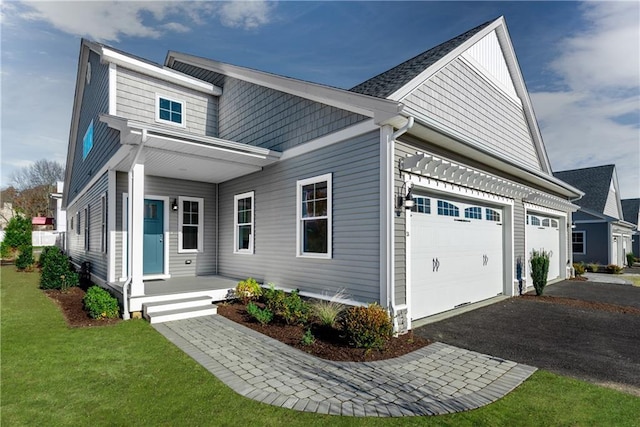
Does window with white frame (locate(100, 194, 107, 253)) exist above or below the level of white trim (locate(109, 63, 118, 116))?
Result: below

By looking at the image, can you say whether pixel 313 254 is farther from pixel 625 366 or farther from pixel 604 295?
pixel 604 295

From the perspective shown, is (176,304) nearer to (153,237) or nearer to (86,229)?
(153,237)

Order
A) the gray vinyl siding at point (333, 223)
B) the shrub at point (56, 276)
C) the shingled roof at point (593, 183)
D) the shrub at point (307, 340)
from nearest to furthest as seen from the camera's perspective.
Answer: the shrub at point (307, 340)
the gray vinyl siding at point (333, 223)
the shrub at point (56, 276)
the shingled roof at point (593, 183)

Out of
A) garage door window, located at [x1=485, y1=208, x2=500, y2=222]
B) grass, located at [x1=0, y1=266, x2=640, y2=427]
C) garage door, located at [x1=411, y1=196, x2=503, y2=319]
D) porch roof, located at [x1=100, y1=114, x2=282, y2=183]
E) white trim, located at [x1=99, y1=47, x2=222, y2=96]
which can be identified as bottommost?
grass, located at [x1=0, y1=266, x2=640, y2=427]

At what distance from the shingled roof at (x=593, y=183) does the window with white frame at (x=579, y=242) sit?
162cm

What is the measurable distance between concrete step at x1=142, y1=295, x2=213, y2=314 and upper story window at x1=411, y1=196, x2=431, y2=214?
15.6ft

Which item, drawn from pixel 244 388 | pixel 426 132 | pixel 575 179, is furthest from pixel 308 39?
pixel 575 179

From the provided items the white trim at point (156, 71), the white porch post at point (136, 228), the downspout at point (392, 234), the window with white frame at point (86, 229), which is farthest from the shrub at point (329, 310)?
the window with white frame at point (86, 229)

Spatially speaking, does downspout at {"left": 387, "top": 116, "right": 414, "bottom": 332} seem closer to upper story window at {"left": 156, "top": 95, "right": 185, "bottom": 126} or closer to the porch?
the porch

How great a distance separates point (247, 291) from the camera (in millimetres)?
7703

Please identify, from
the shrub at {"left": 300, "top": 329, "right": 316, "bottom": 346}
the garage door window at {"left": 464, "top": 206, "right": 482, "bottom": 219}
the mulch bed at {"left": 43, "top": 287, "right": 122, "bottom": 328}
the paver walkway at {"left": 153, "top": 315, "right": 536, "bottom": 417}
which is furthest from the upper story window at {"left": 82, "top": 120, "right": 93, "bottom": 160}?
the garage door window at {"left": 464, "top": 206, "right": 482, "bottom": 219}

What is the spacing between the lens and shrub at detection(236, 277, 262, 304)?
7672mm

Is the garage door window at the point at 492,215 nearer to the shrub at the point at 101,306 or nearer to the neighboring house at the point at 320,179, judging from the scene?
the neighboring house at the point at 320,179

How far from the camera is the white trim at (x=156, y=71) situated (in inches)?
341
